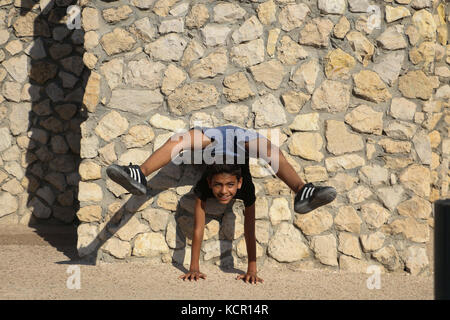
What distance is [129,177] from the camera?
11.4 ft

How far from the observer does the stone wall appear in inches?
169

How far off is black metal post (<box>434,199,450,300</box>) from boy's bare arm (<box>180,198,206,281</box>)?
81.0 inches

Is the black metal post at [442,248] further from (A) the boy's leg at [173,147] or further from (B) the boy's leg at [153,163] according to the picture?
(A) the boy's leg at [173,147]

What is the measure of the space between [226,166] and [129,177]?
28.7 inches

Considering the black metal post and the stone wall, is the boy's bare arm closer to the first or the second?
the stone wall

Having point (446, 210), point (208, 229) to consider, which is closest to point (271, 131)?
point (208, 229)

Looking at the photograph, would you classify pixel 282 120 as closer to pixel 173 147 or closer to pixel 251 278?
pixel 173 147

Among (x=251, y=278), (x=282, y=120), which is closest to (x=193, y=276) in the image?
(x=251, y=278)

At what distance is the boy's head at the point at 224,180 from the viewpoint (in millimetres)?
3812

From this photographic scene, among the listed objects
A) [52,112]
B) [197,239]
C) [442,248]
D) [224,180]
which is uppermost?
[52,112]

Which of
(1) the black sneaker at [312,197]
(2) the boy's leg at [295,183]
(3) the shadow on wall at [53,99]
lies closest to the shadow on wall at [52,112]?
(3) the shadow on wall at [53,99]

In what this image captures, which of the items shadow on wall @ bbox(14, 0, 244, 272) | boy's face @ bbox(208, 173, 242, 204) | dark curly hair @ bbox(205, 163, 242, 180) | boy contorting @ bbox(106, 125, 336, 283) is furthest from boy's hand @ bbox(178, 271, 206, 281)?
shadow on wall @ bbox(14, 0, 244, 272)

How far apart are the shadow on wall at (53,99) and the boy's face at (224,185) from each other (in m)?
2.76
